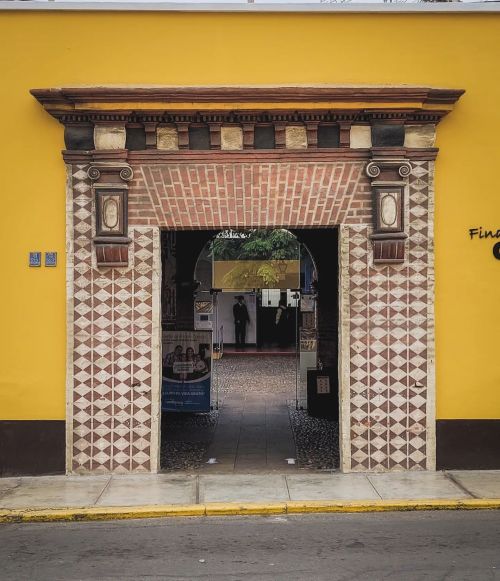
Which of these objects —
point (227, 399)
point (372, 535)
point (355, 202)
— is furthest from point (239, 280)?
point (372, 535)

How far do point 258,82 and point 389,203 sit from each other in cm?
243

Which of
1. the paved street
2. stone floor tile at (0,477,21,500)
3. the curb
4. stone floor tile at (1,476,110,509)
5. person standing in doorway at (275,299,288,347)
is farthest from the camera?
person standing in doorway at (275,299,288,347)

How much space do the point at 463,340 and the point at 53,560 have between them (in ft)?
19.9

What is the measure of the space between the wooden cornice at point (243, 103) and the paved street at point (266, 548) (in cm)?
519

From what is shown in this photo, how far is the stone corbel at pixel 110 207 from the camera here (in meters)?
10.4

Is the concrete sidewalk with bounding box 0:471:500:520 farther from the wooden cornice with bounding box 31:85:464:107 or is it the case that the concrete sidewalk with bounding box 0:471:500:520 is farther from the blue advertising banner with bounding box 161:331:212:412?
the wooden cornice with bounding box 31:85:464:107

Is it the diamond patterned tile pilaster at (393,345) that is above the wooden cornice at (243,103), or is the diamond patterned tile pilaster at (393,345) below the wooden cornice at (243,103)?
below

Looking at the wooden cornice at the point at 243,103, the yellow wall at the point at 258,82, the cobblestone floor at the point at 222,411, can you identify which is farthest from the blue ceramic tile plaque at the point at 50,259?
the cobblestone floor at the point at 222,411

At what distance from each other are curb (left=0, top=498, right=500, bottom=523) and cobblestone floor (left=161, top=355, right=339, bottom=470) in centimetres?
200

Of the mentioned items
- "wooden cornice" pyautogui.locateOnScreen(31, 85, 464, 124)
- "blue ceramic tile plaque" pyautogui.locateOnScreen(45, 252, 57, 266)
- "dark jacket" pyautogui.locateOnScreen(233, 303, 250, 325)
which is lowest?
A: "dark jacket" pyautogui.locateOnScreen(233, 303, 250, 325)

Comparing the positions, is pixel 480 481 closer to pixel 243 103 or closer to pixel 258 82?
pixel 243 103

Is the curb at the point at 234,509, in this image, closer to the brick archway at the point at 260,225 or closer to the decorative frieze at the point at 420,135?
the brick archway at the point at 260,225

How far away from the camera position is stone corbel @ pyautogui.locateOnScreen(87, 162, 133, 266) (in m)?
10.4

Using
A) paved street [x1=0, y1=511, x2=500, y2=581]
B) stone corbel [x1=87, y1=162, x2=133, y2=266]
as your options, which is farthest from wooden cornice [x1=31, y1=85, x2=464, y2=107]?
paved street [x1=0, y1=511, x2=500, y2=581]
